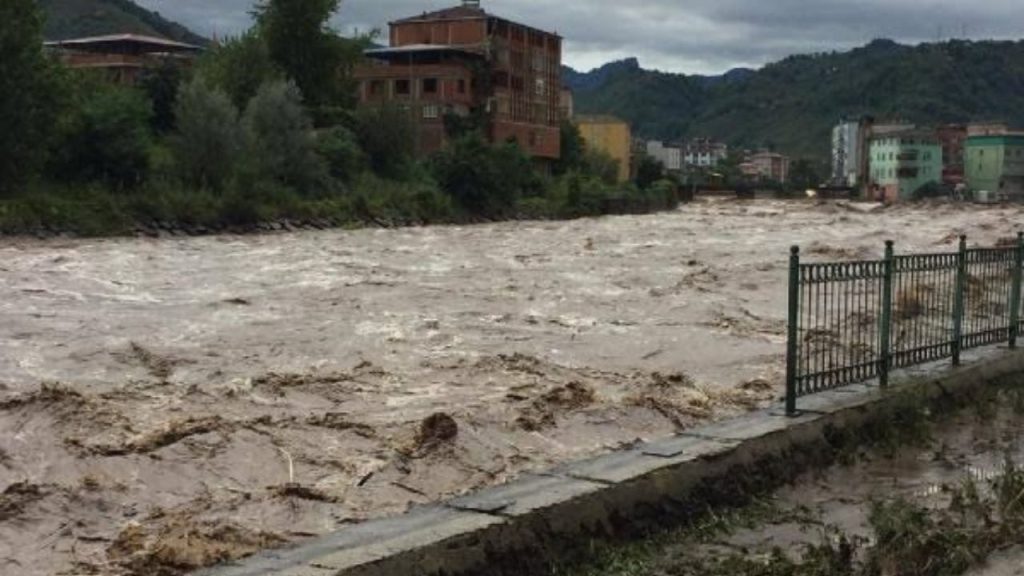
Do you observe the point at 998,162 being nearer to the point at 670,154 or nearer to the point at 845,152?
the point at 845,152

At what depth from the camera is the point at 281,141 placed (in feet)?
165

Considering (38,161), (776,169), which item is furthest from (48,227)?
(776,169)

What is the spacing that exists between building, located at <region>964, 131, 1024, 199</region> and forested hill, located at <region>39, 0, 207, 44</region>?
78.4 metres

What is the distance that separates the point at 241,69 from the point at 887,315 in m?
53.9

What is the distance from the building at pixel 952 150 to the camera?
134 m

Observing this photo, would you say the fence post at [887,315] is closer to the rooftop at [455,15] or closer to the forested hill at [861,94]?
the rooftop at [455,15]

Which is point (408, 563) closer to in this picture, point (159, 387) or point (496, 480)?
point (496, 480)

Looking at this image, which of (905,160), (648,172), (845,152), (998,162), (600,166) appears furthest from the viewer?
(845,152)

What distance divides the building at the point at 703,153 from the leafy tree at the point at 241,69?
98.9 m

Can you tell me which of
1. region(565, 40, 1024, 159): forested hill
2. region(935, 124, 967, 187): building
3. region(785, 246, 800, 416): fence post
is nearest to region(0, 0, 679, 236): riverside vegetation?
region(785, 246, 800, 416): fence post

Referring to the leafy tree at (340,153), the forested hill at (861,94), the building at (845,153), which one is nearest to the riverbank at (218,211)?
the leafy tree at (340,153)

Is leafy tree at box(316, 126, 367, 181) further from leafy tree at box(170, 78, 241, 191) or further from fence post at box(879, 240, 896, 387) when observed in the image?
fence post at box(879, 240, 896, 387)

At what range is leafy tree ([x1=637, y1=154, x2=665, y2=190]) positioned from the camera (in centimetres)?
8550

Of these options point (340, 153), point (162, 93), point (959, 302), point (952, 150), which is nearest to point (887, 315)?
point (959, 302)
